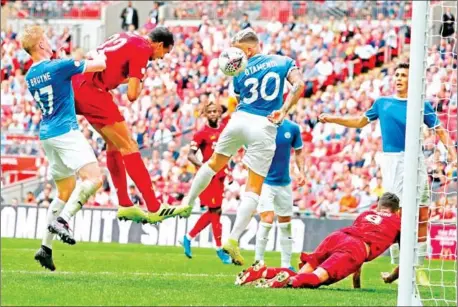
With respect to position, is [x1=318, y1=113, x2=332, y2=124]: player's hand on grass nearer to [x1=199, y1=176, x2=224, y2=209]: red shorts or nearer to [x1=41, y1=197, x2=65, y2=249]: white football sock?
[x1=41, y1=197, x2=65, y2=249]: white football sock

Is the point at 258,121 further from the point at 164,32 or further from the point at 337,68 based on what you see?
the point at 337,68

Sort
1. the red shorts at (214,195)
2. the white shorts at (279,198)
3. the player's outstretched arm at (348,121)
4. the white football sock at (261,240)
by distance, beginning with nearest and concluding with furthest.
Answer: the player's outstretched arm at (348,121) < the white football sock at (261,240) < the white shorts at (279,198) < the red shorts at (214,195)

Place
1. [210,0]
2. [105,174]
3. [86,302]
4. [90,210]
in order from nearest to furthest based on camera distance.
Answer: [86,302], [90,210], [105,174], [210,0]

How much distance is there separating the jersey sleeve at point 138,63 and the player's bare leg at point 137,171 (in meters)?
0.78

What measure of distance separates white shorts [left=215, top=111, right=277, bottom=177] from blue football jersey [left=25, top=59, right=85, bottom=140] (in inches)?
73.8

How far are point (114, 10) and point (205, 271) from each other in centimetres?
2781

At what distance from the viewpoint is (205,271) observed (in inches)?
667

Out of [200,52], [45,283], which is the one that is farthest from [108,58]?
[200,52]

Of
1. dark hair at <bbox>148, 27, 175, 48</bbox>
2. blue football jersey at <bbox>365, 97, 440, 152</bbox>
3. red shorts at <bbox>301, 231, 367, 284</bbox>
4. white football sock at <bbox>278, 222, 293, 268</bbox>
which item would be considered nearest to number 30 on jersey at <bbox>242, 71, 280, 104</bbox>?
dark hair at <bbox>148, 27, 175, 48</bbox>

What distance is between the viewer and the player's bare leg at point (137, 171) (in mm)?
14273

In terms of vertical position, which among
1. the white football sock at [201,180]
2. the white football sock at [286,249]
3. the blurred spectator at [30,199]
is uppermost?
the white football sock at [201,180]

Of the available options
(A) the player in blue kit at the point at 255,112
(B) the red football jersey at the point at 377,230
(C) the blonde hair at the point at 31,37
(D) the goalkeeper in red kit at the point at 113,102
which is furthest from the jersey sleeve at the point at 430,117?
(C) the blonde hair at the point at 31,37

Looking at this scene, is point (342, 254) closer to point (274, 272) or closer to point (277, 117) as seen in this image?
point (274, 272)

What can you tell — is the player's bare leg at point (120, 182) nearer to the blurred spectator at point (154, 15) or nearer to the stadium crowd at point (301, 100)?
the stadium crowd at point (301, 100)
